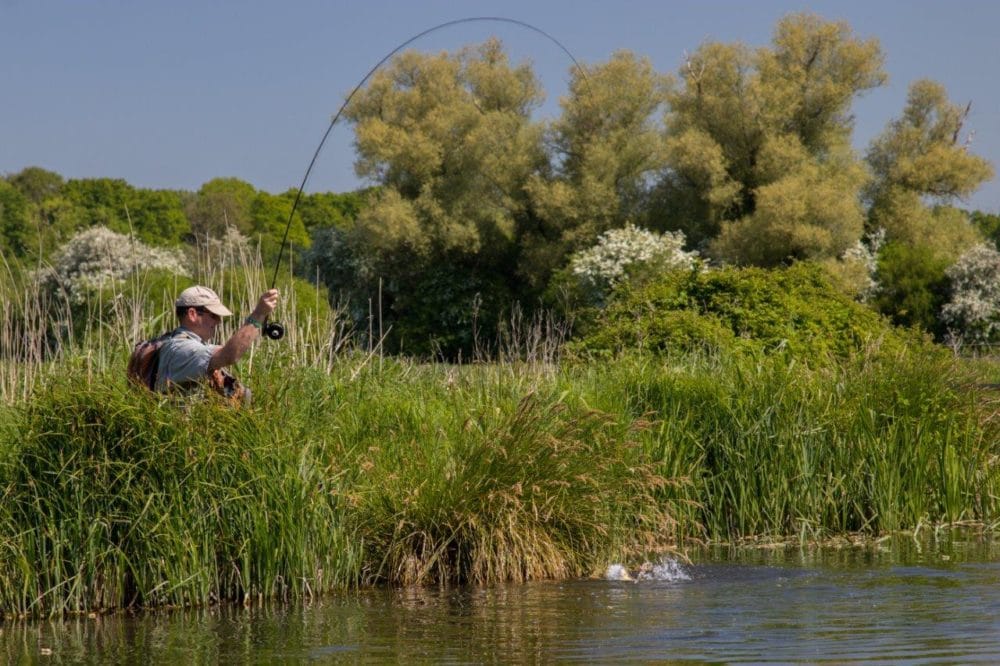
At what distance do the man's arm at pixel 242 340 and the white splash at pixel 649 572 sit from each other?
2.86 meters

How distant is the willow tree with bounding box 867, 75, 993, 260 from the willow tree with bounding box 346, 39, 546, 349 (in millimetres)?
11160

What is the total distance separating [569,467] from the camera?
9125 mm

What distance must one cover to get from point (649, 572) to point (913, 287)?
109 feet

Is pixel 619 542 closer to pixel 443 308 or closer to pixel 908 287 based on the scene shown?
pixel 908 287

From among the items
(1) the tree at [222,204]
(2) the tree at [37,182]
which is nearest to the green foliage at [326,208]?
(1) the tree at [222,204]

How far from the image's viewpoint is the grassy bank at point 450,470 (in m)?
7.99

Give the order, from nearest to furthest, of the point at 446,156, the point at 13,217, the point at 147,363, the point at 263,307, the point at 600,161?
the point at 263,307 → the point at 147,363 → the point at 600,161 → the point at 446,156 → the point at 13,217

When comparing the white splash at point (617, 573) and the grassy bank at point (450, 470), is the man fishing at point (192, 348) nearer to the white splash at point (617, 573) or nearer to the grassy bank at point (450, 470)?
the grassy bank at point (450, 470)

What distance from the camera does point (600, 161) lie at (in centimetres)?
4562

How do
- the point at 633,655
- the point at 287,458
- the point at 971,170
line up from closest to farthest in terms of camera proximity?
1. the point at 633,655
2. the point at 287,458
3. the point at 971,170

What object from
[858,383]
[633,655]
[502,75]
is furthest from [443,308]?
[633,655]

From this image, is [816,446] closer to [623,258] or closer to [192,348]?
[192,348]

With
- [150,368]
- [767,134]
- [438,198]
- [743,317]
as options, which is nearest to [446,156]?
[438,198]

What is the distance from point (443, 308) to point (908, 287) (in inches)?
561
